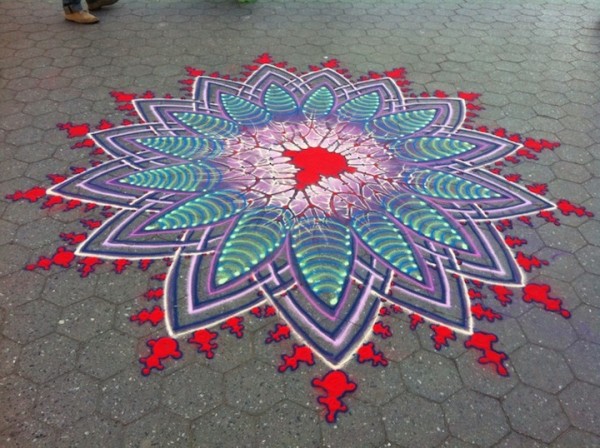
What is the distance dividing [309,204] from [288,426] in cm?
151

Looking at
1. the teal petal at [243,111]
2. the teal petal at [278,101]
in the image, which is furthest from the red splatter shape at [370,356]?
the teal petal at [278,101]

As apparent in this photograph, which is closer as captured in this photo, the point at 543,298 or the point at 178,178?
the point at 543,298

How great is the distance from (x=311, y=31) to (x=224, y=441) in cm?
481

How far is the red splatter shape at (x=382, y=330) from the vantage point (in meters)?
2.49

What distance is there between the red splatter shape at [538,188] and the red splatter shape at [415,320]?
4.96 feet

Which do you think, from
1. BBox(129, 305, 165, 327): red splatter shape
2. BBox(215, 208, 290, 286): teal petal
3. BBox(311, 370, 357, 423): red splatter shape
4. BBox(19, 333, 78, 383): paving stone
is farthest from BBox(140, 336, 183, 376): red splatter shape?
BBox(311, 370, 357, 423): red splatter shape

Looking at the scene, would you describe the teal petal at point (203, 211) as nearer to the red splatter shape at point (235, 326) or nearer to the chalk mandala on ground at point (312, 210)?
the chalk mandala on ground at point (312, 210)

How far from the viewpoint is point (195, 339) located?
243 cm

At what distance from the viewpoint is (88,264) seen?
2785 millimetres

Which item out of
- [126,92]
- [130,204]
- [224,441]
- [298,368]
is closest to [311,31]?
[126,92]

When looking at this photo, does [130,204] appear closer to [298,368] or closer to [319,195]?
[319,195]

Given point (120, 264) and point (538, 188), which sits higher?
point (538, 188)

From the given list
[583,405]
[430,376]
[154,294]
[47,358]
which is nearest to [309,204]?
[154,294]

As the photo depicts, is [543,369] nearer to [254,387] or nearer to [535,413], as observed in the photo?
[535,413]
